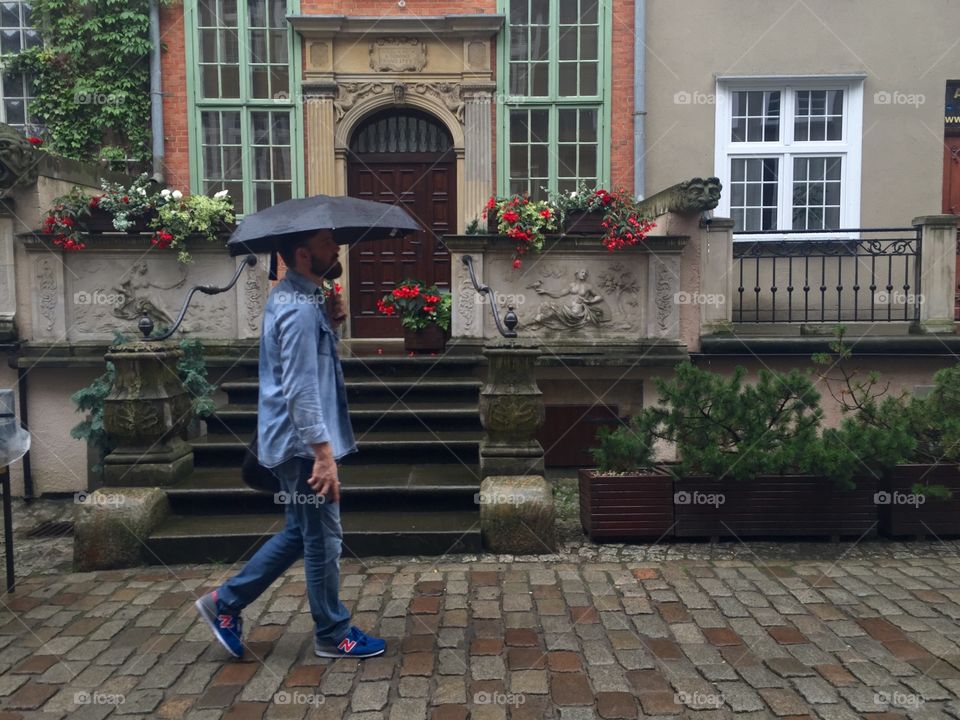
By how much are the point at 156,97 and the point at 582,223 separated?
19.7 feet

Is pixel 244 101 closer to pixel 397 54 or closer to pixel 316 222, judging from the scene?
pixel 397 54

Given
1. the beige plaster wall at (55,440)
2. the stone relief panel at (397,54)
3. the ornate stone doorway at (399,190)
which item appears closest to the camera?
the beige plaster wall at (55,440)

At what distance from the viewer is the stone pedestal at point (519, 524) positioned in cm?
523

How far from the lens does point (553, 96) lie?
10.1 m

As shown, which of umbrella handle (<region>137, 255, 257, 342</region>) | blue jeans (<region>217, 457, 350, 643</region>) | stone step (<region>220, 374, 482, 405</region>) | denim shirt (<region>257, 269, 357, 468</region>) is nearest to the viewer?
denim shirt (<region>257, 269, 357, 468</region>)

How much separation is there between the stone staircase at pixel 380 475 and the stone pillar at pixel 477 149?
3.50 meters

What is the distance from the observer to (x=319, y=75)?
32.6 feet

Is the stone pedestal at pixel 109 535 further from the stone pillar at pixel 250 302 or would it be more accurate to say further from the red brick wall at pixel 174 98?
the red brick wall at pixel 174 98

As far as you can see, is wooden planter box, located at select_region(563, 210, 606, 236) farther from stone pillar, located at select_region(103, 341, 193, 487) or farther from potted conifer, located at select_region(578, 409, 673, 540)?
stone pillar, located at select_region(103, 341, 193, 487)

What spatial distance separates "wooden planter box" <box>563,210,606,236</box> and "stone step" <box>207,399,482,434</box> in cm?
196

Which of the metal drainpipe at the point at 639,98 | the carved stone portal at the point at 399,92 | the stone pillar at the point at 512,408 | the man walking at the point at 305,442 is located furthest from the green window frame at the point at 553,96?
the man walking at the point at 305,442

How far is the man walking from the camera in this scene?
3422 mm

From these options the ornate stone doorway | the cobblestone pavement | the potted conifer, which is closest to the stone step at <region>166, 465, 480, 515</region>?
the cobblestone pavement

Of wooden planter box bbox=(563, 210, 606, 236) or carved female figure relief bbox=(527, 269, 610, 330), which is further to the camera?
carved female figure relief bbox=(527, 269, 610, 330)
